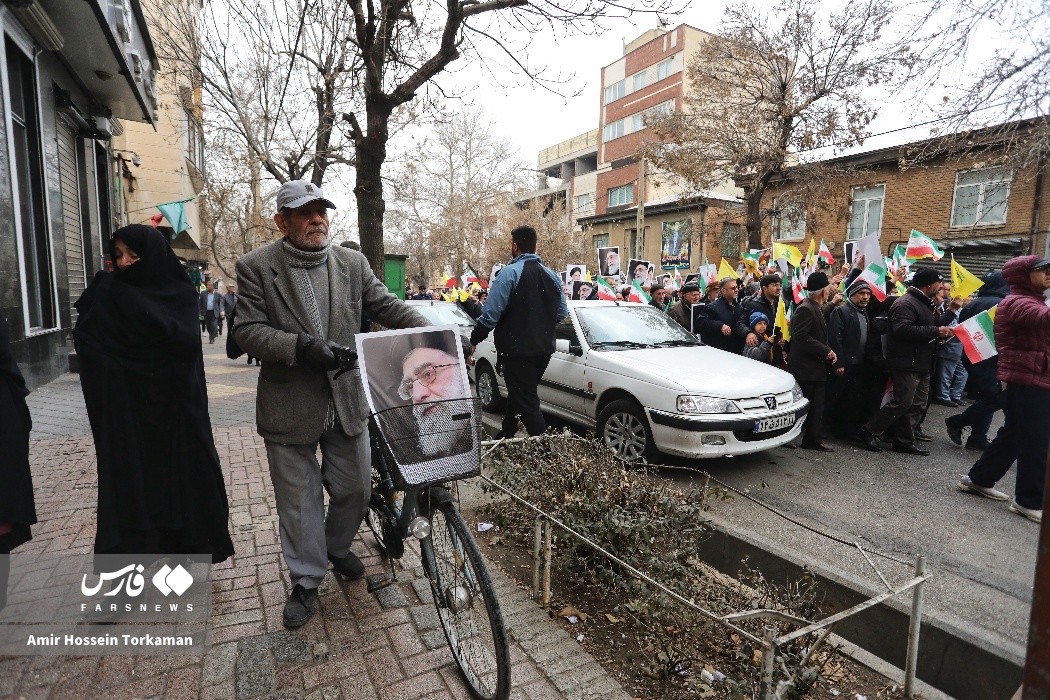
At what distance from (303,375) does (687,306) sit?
6.26 meters

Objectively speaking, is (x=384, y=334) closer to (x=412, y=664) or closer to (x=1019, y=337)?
(x=412, y=664)

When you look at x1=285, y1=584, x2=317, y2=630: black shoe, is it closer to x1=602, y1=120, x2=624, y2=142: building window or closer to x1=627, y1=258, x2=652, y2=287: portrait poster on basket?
x1=627, y1=258, x2=652, y2=287: portrait poster on basket

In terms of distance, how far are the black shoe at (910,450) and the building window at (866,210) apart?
57.0 ft

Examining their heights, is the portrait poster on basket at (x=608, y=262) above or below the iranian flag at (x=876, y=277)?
above

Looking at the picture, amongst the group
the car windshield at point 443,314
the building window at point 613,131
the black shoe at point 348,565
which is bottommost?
the black shoe at point 348,565

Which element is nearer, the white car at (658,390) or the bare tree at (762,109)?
the white car at (658,390)

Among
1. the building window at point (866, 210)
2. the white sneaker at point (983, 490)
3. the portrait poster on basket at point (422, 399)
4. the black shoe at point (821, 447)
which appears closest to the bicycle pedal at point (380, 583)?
the portrait poster on basket at point (422, 399)

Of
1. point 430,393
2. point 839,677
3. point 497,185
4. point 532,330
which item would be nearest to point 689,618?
point 839,677

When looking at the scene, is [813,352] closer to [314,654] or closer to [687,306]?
[687,306]

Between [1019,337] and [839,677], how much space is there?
3.46 m

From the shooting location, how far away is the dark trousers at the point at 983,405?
607cm

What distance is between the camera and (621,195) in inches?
1655

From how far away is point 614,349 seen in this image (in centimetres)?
618

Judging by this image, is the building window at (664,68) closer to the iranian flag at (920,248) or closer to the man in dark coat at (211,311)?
the man in dark coat at (211,311)
